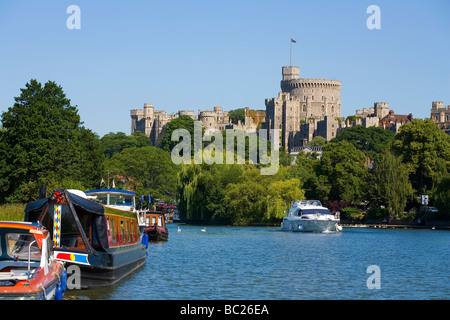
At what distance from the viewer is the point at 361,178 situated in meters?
96.1

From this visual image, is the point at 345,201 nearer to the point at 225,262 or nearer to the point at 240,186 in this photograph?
the point at 240,186

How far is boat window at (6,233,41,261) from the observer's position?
→ 2120 cm

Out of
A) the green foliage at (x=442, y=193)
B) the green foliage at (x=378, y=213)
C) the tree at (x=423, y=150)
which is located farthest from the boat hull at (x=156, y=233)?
the tree at (x=423, y=150)

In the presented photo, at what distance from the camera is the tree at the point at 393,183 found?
3401 inches

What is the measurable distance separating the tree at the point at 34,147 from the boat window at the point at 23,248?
3693 cm

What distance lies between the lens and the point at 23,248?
2166 cm

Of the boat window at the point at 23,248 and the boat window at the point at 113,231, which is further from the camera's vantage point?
the boat window at the point at 113,231

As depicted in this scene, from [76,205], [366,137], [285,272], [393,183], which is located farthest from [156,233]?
[366,137]

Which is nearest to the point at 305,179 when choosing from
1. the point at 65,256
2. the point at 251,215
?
the point at 251,215

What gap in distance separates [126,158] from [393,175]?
43.2 metres

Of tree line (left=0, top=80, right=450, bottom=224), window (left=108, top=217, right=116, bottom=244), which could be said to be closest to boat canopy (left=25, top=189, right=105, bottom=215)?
window (left=108, top=217, right=116, bottom=244)

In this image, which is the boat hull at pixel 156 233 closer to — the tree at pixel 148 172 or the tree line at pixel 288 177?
the tree line at pixel 288 177

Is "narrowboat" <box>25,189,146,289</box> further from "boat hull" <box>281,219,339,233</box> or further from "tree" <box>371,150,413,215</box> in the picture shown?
"tree" <box>371,150,413,215</box>

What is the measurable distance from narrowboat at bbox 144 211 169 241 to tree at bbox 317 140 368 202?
122 feet
